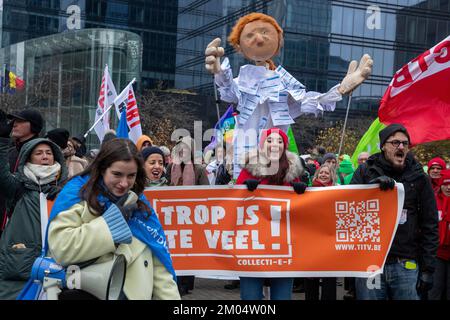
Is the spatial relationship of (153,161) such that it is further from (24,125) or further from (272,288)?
(272,288)

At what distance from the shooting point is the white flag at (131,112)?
11.0 m

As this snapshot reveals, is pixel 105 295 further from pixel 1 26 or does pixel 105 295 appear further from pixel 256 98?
pixel 1 26

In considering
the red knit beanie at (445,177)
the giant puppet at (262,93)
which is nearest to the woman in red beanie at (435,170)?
the red knit beanie at (445,177)

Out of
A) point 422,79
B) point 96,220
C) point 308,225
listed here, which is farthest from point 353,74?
point 96,220

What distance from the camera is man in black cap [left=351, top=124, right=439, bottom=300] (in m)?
5.09

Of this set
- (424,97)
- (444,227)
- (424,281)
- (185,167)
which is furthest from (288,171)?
(444,227)

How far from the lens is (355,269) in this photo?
552 cm

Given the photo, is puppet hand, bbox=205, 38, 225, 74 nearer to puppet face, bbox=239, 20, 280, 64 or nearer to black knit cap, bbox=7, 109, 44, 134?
puppet face, bbox=239, 20, 280, 64

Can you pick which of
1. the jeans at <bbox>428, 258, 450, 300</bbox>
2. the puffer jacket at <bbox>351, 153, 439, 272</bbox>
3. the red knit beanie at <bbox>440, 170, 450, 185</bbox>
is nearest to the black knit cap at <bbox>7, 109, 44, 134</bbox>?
the puffer jacket at <bbox>351, 153, 439, 272</bbox>

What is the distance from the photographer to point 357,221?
5.54m

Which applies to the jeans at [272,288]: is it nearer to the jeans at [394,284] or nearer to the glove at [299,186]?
the jeans at [394,284]

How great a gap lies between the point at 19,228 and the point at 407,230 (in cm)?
278

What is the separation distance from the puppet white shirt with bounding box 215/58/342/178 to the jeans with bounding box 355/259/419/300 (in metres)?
2.23

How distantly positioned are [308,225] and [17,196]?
2.25 metres
